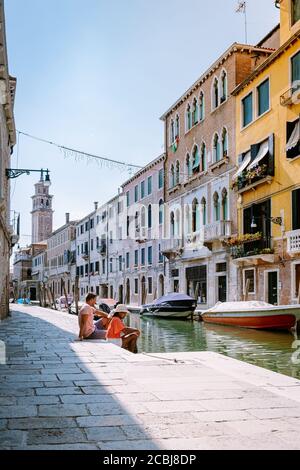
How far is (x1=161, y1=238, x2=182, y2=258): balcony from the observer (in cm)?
3108

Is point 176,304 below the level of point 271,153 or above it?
below

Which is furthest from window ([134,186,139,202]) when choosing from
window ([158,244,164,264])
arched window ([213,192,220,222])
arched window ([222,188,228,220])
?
arched window ([222,188,228,220])

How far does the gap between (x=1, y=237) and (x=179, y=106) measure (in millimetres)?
19116

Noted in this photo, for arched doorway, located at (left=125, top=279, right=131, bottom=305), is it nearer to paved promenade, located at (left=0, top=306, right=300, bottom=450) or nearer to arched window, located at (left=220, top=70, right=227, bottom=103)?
arched window, located at (left=220, top=70, right=227, bottom=103)

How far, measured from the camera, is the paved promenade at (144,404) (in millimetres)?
3566

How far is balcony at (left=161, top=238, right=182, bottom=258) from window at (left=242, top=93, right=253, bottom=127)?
9185mm

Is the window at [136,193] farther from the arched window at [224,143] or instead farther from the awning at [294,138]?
the awning at [294,138]

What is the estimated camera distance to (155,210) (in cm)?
3622

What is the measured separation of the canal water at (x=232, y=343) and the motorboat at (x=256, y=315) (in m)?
0.26

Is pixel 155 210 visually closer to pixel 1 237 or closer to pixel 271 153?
pixel 271 153

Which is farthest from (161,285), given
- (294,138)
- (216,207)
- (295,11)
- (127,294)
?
(295,11)

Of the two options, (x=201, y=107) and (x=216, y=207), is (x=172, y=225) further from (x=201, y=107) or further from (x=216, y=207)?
(x=201, y=107)

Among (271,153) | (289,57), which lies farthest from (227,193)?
(289,57)

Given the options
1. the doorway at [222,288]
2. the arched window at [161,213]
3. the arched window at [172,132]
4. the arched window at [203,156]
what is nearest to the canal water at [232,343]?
the doorway at [222,288]
